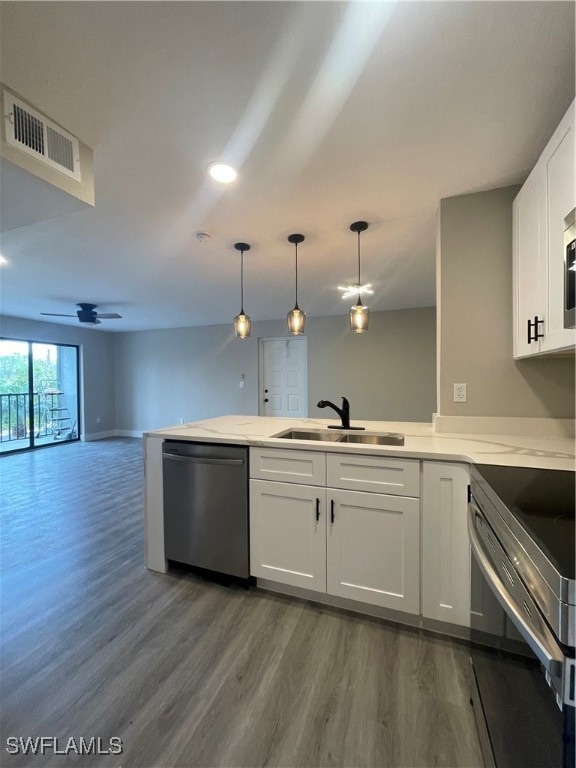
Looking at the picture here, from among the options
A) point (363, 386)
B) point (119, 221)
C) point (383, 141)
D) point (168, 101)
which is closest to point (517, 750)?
point (383, 141)

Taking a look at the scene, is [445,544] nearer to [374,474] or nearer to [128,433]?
[374,474]

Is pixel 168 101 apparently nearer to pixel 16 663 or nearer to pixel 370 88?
pixel 370 88

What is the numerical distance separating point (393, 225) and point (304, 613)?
8.68ft

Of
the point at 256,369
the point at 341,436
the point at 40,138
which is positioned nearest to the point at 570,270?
the point at 341,436

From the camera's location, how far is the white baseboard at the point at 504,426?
1875 mm

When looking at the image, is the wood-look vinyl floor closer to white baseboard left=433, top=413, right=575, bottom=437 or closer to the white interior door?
white baseboard left=433, top=413, right=575, bottom=437

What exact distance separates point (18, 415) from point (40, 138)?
622 centimetres

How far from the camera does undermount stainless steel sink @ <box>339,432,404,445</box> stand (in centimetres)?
213

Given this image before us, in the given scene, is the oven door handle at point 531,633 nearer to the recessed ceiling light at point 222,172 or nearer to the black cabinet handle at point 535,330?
the black cabinet handle at point 535,330

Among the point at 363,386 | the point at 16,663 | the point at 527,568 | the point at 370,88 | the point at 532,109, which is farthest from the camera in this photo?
the point at 363,386

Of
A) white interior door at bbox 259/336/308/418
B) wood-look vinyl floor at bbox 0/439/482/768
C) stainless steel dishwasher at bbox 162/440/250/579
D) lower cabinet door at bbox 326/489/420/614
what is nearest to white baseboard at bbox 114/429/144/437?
white interior door at bbox 259/336/308/418

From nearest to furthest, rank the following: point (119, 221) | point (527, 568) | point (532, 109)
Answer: point (527, 568) < point (532, 109) < point (119, 221)

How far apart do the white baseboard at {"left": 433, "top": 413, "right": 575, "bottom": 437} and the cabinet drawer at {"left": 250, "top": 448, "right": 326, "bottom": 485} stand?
0.88 meters

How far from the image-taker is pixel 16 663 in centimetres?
148
